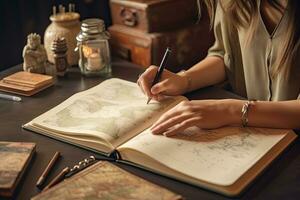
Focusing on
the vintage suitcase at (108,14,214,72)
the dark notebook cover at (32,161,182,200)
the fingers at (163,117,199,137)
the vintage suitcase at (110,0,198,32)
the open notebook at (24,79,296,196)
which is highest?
the vintage suitcase at (110,0,198,32)

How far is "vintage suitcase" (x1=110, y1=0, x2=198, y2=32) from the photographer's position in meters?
1.96

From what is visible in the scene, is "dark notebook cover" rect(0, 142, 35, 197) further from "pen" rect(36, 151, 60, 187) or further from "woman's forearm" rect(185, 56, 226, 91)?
"woman's forearm" rect(185, 56, 226, 91)

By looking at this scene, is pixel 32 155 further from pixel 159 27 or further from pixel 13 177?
pixel 159 27

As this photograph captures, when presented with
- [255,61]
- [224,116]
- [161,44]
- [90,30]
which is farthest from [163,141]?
[161,44]

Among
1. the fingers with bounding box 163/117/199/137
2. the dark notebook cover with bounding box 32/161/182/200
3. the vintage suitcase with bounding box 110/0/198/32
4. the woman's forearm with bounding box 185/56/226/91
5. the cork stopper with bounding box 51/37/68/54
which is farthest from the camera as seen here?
the vintage suitcase with bounding box 110/0/198/32

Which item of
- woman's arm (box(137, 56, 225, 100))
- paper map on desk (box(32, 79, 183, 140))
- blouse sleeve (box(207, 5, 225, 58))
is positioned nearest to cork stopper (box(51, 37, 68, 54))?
paper map on desk (box(32, 79, 183, 140))

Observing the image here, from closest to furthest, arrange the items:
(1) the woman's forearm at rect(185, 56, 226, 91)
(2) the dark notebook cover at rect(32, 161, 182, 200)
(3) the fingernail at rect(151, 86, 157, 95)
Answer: (2) the dark notebook cover at rect(32, 161, 182, 200) < (3) the fingernail at rect(151, 86, 157, 95) < (1) the woman's forearm at rect(185, 56, 226, 91)

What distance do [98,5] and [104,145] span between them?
136 centimetres

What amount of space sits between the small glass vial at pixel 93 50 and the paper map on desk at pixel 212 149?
517mm

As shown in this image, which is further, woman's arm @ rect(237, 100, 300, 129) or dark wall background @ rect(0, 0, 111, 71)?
dark wall background @ rect(0, 0, 111, 71)

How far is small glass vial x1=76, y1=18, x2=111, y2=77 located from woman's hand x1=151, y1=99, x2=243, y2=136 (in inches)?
18.8

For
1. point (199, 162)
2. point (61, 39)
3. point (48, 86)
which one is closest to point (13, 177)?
point (199, 162)

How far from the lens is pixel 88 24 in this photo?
1525 millimetres

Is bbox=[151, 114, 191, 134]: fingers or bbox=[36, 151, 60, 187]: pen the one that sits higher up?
bbox=[151, 114, 191, 134]: fingers
